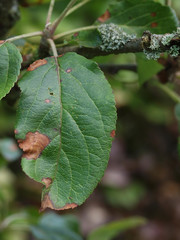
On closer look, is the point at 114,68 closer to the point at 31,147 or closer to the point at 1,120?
the point at 31,147

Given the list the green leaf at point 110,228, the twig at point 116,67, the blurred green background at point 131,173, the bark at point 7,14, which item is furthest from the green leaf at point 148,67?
the blurred green background at point 131,173

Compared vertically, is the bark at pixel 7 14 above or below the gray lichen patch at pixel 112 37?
above

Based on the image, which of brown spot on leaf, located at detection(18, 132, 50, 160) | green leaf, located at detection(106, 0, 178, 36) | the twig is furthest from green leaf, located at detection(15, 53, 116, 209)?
the twig

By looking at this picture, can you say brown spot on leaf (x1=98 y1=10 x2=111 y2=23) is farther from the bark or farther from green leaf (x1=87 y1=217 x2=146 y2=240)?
green leaf (x1=87 y1=217 x2=146 y2=240)

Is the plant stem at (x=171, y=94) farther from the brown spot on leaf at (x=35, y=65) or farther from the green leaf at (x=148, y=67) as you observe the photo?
the brown spot on leaf at (x=35, y=65)

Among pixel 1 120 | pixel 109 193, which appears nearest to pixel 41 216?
pixel 1 120

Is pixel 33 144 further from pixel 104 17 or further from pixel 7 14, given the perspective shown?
pixel 7 14
